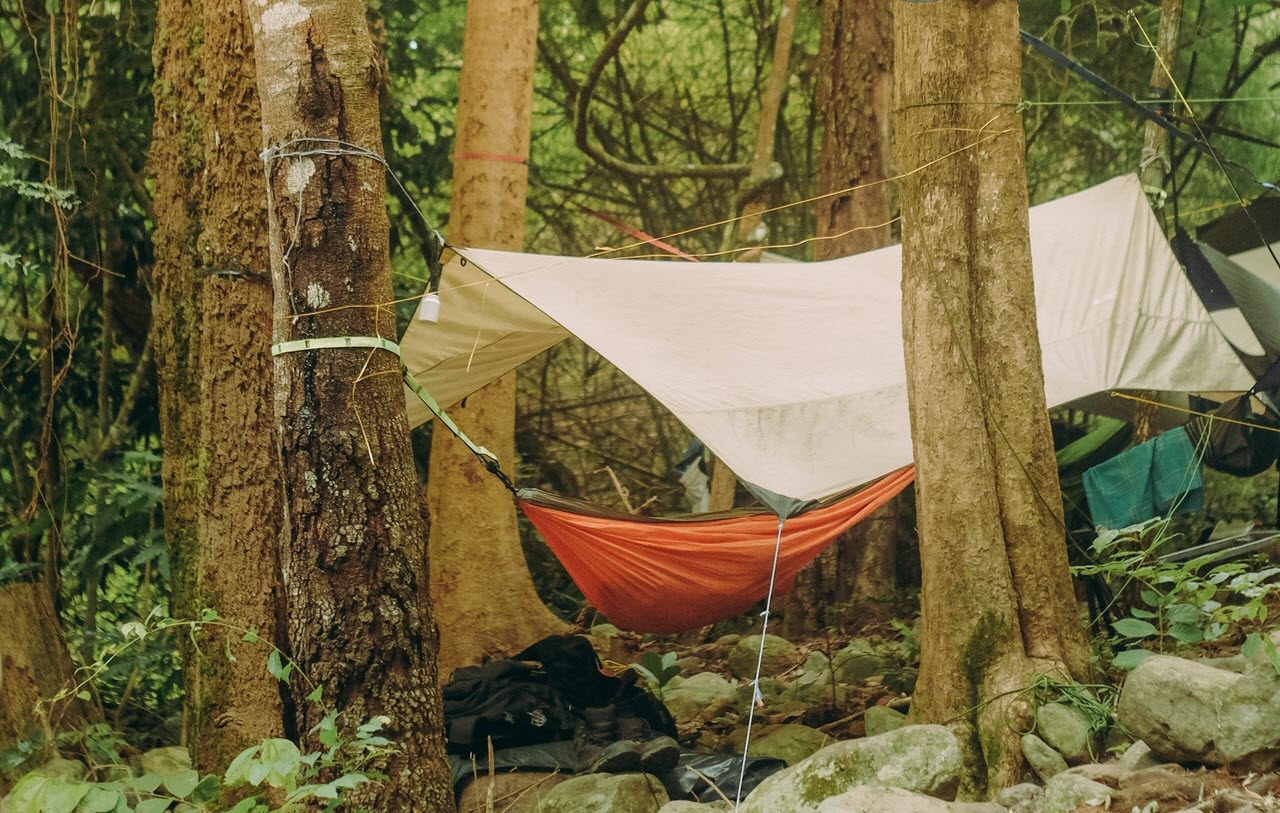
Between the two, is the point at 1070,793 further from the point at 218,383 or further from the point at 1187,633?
the point at 218,383

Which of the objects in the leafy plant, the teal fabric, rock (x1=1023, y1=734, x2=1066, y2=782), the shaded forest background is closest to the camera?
rock (x1=1023, y1=734, x2=1066, y2=782)

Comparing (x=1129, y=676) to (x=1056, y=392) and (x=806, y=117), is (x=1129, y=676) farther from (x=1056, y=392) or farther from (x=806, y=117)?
(x=806, y=117)

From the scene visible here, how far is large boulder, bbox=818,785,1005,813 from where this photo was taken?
70.8 inches

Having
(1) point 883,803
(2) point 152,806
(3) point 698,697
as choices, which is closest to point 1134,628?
(1) point 883,803

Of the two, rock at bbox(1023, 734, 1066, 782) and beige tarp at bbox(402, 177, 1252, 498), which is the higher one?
beige tarp at bbox(402, 177, 1252, 498)

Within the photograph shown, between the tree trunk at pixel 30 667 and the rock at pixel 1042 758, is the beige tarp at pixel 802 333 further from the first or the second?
the tree trunk at pixel 30 667

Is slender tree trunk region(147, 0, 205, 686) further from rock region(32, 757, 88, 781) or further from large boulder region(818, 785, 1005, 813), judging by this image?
large boulder region(818, 785, 1005, 813)

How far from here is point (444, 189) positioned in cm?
594

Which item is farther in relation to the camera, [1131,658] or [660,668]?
[660,668]

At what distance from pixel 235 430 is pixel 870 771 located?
143 cm

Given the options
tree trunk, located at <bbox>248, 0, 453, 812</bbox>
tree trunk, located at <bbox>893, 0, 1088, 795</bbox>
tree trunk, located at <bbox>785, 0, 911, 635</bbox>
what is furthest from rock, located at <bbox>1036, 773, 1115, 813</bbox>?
tree trunk, located at <bbox>785, 0, 911, 635</bbox>

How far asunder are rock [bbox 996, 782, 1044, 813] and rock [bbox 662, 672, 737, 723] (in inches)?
53.7

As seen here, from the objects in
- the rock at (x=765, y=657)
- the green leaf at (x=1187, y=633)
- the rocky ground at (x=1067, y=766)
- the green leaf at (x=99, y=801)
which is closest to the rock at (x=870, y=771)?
the rocky ground at (x=1067, y=766)

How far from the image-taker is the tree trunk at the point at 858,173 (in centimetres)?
438
